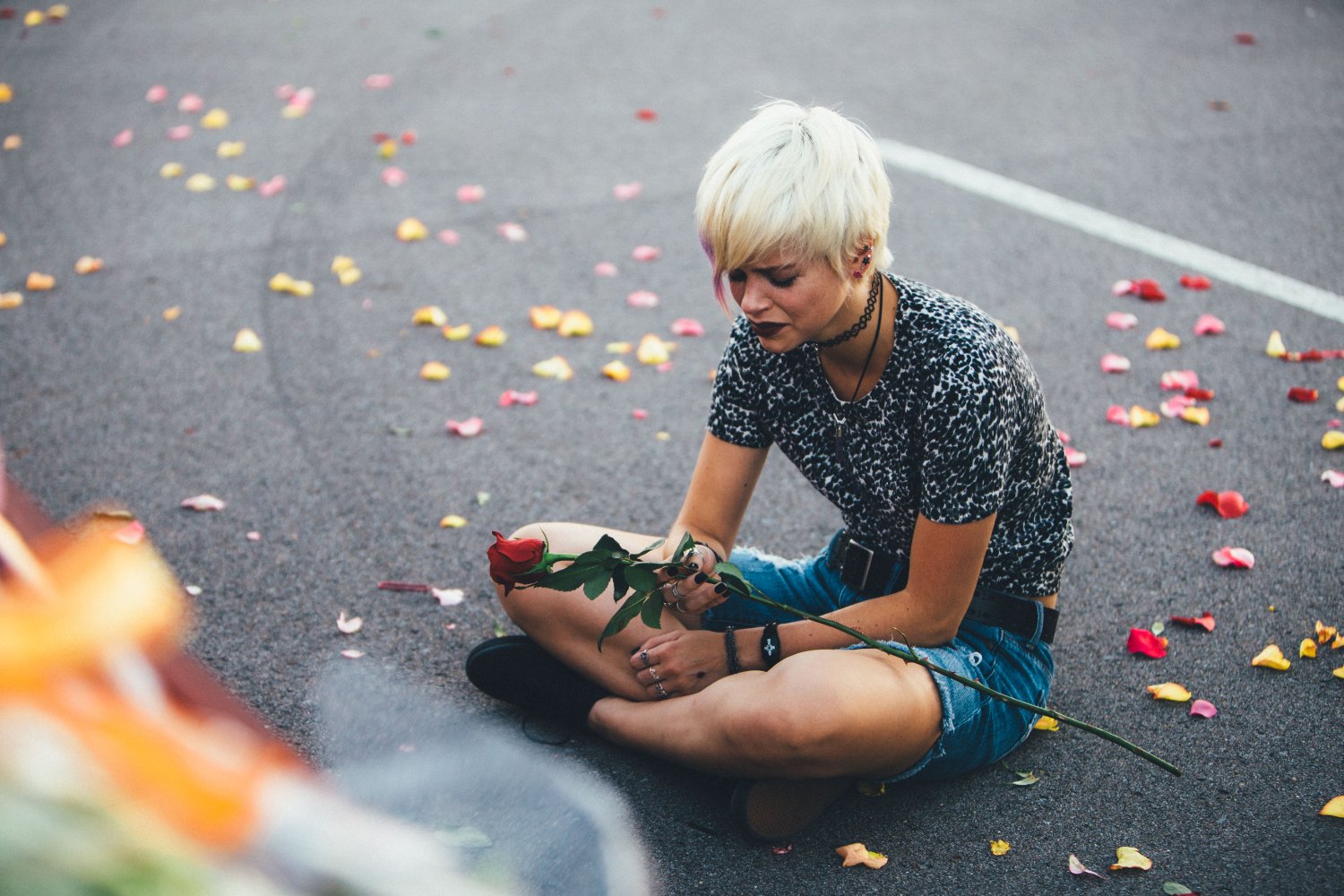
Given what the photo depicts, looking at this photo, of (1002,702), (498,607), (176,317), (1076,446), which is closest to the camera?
(1002,702)

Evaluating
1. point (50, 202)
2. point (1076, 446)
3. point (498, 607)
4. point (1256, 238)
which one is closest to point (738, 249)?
point (498, 607)

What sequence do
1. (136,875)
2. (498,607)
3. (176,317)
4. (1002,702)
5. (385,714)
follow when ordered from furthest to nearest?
(176,317)
(498,607)
(385,714)
(1002,702)
(136,875)

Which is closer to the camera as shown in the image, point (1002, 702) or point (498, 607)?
point (1002, 702)

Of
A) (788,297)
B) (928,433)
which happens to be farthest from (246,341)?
(928,433)

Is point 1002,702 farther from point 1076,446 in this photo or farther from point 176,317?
point 176,317

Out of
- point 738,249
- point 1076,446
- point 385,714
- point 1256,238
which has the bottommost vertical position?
point 385,714

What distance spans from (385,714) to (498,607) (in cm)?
46

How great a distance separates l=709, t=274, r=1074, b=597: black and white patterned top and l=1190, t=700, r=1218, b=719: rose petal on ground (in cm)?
47

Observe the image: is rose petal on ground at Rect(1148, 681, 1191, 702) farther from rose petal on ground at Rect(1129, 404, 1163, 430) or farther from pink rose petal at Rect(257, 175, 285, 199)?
pink rose petal at Rect(257, 175, 285, 199)

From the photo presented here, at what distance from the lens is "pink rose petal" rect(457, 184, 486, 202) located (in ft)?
16.0

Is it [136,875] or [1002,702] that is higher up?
[136,875]

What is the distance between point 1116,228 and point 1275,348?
3.34ft

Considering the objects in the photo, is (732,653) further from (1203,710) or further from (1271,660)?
(1271,660)

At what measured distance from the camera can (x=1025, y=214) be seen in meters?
4.64
